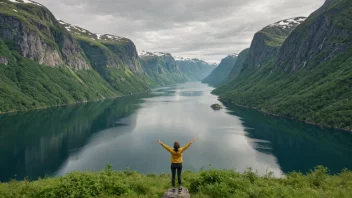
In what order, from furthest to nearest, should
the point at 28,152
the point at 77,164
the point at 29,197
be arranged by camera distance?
the point at 28,152
the point at 77,164
the point at 29,197

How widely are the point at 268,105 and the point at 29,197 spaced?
15630 cm

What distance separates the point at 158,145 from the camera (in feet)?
289

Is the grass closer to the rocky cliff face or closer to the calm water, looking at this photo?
the calm water

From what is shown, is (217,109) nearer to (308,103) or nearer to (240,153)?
(308,103)

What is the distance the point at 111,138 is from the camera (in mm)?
99688

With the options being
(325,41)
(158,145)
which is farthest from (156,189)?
(325,41)

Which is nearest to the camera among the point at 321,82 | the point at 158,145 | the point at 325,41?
the point at 158,145

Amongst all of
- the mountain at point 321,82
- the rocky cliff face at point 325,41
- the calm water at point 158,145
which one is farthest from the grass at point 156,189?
the rocky cliff face at point 325,41

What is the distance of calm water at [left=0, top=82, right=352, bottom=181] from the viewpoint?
2697 inches

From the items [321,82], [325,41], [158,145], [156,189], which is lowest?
[158,145]

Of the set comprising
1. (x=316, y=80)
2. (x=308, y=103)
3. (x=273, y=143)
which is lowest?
(x=273, y=143)

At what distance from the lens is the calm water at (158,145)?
6850 cm

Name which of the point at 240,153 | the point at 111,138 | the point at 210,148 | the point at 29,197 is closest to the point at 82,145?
the point at 111,138

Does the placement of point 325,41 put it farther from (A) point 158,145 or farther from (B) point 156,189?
(B) point 156,189
